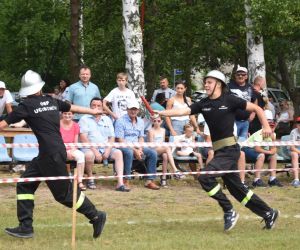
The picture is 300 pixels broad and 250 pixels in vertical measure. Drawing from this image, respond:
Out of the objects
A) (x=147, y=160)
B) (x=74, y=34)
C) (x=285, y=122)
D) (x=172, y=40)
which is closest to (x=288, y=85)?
(x=172, y=40)

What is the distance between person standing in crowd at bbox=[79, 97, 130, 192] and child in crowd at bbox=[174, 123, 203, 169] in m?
1.35

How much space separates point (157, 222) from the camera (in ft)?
33.2

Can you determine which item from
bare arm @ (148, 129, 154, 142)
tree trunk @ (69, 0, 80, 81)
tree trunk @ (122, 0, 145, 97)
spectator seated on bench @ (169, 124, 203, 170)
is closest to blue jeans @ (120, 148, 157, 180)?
bare arm @ (148, 129, 154, 142)

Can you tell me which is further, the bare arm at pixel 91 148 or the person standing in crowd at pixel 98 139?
the bare arm at pixel 91 148

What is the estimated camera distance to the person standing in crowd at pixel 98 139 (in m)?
12.9

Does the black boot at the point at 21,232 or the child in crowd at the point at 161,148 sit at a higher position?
the child in crowd at the point at 161,148

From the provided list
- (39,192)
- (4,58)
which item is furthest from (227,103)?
(4,58)

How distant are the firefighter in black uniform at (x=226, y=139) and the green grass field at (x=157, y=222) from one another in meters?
0.24

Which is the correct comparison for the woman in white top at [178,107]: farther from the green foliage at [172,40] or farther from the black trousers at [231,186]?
the green foliage at [172,40]

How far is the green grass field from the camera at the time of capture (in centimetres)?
869

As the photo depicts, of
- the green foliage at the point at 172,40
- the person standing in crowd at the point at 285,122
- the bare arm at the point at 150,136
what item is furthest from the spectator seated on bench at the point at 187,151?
the person standing in crowd at the point at 285,122

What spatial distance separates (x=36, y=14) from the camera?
39.6 meters

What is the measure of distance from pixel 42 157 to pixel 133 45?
8305 millimetres

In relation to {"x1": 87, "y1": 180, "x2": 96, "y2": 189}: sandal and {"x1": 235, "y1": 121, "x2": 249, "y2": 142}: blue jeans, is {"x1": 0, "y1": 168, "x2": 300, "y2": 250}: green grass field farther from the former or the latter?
{"x1": 235, "y1": 121, "x2": 249, "y2": 142}: blue jeans
